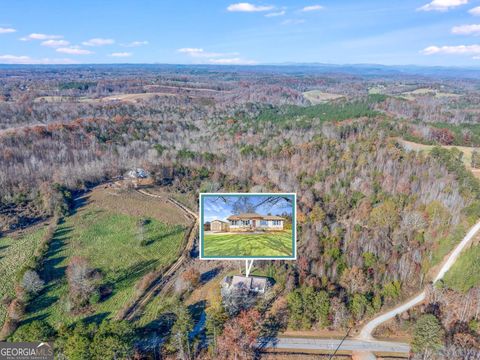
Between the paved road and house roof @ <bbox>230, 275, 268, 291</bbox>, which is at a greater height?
house roof @ <bbox>230, 275, 268, 291</bbox>

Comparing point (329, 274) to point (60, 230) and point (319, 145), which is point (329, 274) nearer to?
point (60, 230)

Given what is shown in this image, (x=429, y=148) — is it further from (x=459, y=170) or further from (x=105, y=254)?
(x=105, y=254)

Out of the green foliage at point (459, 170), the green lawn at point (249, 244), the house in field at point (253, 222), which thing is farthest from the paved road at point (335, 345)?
the green foliage at point (459, 170)

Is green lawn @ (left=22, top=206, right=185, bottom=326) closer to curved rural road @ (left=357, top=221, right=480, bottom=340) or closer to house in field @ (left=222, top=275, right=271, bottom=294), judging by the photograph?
house in field @ (left=222, top=275, right=271, bottom=294)

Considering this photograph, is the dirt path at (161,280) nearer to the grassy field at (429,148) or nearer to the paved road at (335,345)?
the paved road at (335,345)

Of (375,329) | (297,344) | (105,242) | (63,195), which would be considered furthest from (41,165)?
(375,329)

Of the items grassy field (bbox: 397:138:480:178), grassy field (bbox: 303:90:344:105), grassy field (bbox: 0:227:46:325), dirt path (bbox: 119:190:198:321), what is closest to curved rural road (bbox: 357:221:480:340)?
dirt path (bbox: 119:190:198:321)
